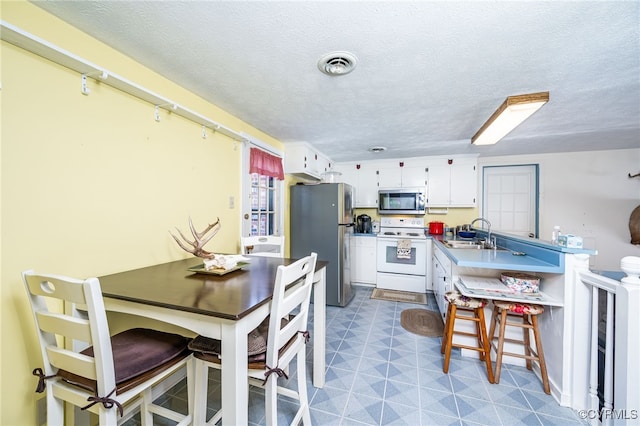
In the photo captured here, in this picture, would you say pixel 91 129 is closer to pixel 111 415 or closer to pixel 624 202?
pixel 111 415

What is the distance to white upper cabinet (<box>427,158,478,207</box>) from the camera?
391 cm

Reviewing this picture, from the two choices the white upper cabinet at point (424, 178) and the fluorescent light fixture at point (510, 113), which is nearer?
the fluorescent light fixture at point (510, 113)

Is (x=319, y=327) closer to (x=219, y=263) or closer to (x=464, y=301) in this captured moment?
(x=219, y=263)

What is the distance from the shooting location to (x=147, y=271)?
1.49 metres

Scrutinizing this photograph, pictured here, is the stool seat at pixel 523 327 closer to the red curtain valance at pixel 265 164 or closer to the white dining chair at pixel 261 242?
the white dining chair at pixel 261 242

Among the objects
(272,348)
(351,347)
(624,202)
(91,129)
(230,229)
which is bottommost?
(351,347)

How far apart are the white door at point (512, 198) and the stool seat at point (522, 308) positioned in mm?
2781

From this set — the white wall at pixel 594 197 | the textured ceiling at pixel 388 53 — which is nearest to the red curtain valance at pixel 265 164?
the textured ceiling at pixel 388 53

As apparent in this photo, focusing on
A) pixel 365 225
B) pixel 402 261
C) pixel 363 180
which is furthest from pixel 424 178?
pixel 402 261

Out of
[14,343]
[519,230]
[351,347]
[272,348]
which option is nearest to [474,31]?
[272,348]

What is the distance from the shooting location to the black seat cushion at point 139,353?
3.14 ft

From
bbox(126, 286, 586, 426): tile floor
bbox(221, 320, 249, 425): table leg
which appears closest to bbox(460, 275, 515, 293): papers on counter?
bbox(126, 286, 586, 426): tile floor

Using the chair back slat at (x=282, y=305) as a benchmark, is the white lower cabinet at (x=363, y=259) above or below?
below

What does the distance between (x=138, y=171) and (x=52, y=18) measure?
80 centimetres
